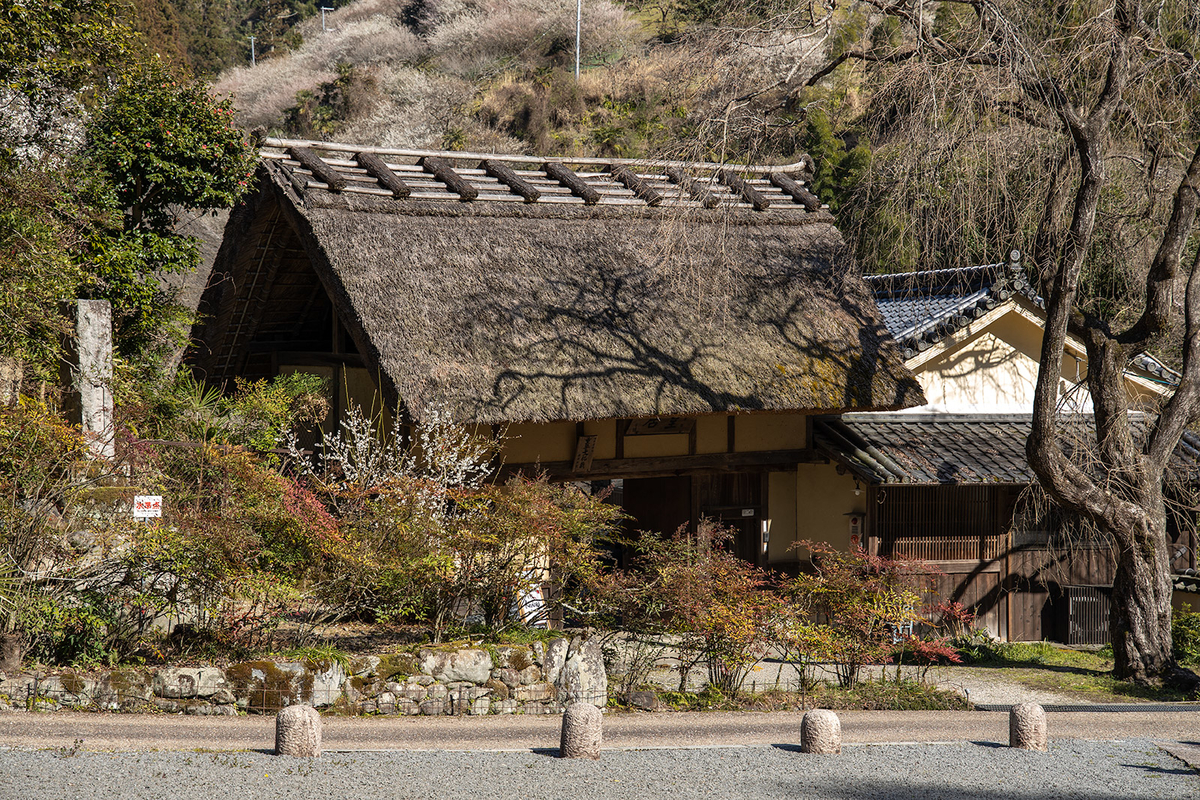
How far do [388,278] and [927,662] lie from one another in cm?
656

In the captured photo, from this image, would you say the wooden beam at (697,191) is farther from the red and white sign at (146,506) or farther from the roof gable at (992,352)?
the red and white sign at (146,506)

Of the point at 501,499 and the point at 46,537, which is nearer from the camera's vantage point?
the point at 46,537

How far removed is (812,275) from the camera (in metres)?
11.1

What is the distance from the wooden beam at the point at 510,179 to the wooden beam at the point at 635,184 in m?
1.23

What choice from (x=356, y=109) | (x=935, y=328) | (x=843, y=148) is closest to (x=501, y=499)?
(x=935, y=328)

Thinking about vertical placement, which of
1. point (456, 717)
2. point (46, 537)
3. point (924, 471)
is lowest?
point (456, 717)

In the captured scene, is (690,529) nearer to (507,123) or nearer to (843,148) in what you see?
(843,148)

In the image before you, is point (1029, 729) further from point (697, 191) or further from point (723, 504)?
point (697, 191)

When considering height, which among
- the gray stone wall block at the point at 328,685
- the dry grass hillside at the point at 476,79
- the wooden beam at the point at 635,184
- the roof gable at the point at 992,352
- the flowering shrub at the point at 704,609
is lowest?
the gray stone wall block at the point at 328,685

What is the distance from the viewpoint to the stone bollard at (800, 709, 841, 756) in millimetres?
5922

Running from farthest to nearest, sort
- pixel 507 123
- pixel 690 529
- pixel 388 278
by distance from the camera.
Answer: pixel 507 123 → pixel 690 529 → pixel 388 278

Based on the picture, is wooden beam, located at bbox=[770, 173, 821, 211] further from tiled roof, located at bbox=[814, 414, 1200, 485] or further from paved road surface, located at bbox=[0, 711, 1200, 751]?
paved road surface, located at bbox=[0, 711, 1200, 751]

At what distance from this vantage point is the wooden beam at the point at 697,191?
34.7 ft

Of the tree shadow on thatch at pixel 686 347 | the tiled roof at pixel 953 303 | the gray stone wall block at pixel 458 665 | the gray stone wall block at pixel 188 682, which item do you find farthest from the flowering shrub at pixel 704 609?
the tiled roof at pixel 953 303
